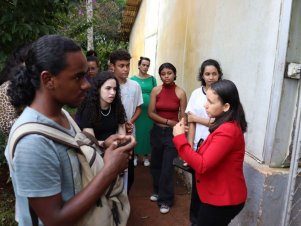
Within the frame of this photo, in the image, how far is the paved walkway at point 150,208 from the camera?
12.2ft

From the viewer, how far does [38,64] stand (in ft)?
3.99

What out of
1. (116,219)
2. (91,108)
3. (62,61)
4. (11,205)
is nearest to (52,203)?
(116,219)

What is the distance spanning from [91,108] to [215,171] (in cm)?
139

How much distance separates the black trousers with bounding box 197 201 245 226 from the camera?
2.35 m

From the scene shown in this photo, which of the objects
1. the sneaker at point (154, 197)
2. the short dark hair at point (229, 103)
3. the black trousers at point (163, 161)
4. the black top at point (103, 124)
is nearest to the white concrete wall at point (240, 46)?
the short dark hair at point (229, 103)

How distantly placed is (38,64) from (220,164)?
5.09 ft

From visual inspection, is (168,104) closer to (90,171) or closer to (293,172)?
(293,172)

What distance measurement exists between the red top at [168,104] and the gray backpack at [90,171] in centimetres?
262

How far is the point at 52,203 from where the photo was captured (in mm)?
1160

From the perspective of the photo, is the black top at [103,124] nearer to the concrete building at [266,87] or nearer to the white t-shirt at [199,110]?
the white t-shirt at [199,110]

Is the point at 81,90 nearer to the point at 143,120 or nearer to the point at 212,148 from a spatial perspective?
the point at 212,148

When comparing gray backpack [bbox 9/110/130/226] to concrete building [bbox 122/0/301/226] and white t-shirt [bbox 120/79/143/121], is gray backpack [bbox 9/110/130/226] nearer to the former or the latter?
concrete building [bbox 122/0/301/226]

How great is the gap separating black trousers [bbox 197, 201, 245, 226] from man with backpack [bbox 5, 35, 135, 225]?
1252 millimetres

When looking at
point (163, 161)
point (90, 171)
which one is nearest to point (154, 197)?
point (163, 161)
